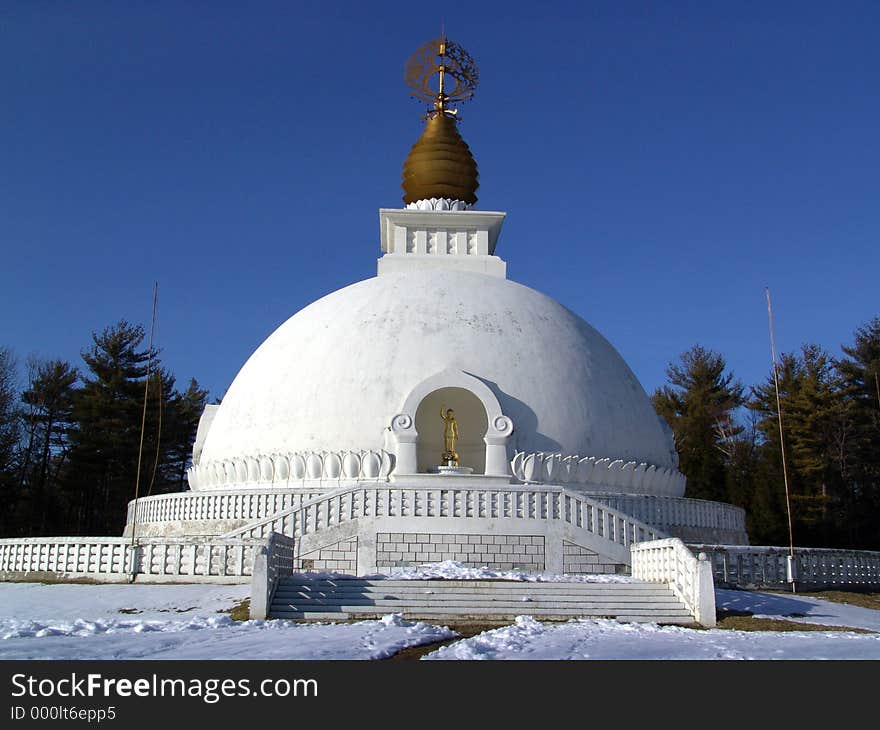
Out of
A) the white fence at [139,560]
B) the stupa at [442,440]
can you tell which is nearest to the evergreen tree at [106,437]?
the stupa at [442,440]

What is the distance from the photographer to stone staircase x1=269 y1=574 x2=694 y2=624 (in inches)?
450

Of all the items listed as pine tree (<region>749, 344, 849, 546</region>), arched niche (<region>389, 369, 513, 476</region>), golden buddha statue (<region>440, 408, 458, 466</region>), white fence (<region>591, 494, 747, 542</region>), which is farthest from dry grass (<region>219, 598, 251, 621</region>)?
pine tree (<region>749, 344, 849, 546</region>)

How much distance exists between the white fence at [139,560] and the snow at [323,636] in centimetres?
102

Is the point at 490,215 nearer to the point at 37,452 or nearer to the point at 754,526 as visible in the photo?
the point at 754,526

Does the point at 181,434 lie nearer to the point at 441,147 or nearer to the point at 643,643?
the point at 441,147

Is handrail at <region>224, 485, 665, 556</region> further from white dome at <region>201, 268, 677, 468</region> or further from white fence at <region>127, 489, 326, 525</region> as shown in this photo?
white dome at <region>201, 268, 677, 468</region>

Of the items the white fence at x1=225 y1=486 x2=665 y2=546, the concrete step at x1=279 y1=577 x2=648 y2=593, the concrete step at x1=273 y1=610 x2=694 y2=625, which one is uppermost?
the white fence at x1=225 y1=486 x2=665 y2=546

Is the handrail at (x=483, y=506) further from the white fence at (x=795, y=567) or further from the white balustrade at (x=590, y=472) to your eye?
the white balustrade at (x=590, y=472)

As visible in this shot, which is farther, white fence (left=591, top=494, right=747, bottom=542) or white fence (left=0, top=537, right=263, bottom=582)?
white fence (left=591, top=494, right=747, bottom=542)

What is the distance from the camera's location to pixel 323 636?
31.1 feet

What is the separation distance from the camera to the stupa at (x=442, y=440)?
50.1 ft

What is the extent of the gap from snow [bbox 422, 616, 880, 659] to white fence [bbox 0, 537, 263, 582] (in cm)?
537

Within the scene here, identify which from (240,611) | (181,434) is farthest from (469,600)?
(181,434)
